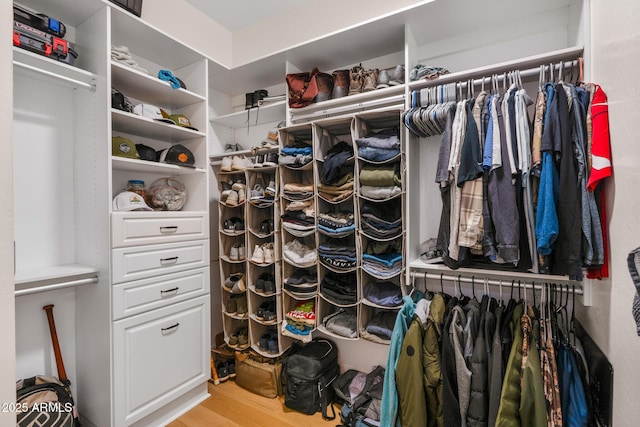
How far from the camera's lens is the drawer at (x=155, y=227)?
1.61 metres

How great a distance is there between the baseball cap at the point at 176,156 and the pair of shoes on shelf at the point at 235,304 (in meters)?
1.17

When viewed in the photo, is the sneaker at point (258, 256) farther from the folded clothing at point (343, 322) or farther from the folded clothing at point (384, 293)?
the folded clothing at point (384, 293)

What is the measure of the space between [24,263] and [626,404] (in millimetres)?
2692

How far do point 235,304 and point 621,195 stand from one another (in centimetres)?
247

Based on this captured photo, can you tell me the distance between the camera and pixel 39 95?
1656 mm

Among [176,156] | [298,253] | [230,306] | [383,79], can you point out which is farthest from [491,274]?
[176,156]

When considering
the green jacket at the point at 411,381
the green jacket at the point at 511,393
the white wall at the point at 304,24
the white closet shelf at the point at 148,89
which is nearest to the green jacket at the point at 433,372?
the green jacket at the point at 411,381

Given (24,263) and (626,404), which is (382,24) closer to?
(626,404)

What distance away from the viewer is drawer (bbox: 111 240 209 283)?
1.61m

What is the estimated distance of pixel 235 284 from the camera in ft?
7.89

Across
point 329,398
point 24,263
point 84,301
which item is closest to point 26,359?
point 84,301

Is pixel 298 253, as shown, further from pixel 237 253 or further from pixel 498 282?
pixel 498 282

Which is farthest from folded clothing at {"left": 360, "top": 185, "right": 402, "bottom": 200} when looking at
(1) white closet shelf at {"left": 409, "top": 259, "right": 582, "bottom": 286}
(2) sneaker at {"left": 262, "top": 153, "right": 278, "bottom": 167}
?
(2) sneaker at {"left": 262, "top": 153, "right": 278, "bottom": 167}

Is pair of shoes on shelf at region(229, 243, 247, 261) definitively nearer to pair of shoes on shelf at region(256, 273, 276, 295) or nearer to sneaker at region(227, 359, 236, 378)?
pair of shoes on shelf at region(256, 273, 276, 295)
